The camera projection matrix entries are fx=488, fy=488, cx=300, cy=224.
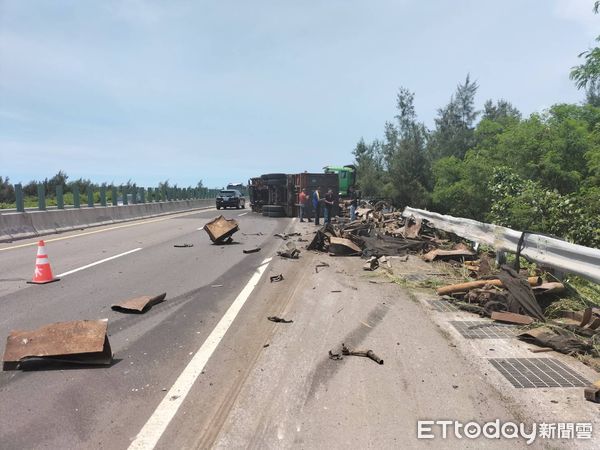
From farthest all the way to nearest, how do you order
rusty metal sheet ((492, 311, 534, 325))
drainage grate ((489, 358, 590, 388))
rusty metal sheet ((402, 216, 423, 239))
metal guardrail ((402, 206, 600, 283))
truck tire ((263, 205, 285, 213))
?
1. truck tire ((263, 205, 285, 213))
2. rusty metal sheet ((402, 216, 423, 239))
3. metal guardrail ((402, 206, 600, 283))
4. rusty metal sheet ((492, 311, 534, 325))
5. drainage grate ((489, 358, 590, 388))

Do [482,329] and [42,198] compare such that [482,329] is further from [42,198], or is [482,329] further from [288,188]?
[288,188]

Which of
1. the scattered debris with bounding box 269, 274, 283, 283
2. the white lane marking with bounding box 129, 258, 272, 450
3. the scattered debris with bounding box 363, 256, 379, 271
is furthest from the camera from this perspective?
the scattered debris with bounding box 363, 256, 379, 271

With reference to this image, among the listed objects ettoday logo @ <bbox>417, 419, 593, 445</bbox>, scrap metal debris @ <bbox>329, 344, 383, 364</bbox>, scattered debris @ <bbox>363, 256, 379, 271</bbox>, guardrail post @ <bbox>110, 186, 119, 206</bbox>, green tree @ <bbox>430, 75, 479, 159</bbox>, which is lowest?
scattered debris @ <bbox>363, 256, 379, 271</bbox>

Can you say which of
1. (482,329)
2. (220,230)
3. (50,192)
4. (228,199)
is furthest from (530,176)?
(50,192)

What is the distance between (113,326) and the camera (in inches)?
250

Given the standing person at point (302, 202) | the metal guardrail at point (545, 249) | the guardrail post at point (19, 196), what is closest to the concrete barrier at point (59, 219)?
the guardrail post at point (19, 196)

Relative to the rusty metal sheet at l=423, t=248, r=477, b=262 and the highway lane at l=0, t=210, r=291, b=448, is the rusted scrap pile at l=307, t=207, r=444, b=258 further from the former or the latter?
the highway lane at l=0, t=210, r=291, b=448

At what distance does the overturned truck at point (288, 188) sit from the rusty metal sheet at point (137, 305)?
19262 millimetres

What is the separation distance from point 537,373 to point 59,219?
801 inches

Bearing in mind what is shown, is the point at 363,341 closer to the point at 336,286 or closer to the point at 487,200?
the point at 336,286

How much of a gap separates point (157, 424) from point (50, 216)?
1877 centimetres

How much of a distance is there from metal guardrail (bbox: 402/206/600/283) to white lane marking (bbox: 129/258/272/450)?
186 inches

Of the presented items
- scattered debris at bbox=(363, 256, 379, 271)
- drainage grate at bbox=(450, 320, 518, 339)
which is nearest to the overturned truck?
scattered debris at bbox=(363, 256, 379, 271)

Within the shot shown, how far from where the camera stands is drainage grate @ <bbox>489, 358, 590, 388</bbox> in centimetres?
439
